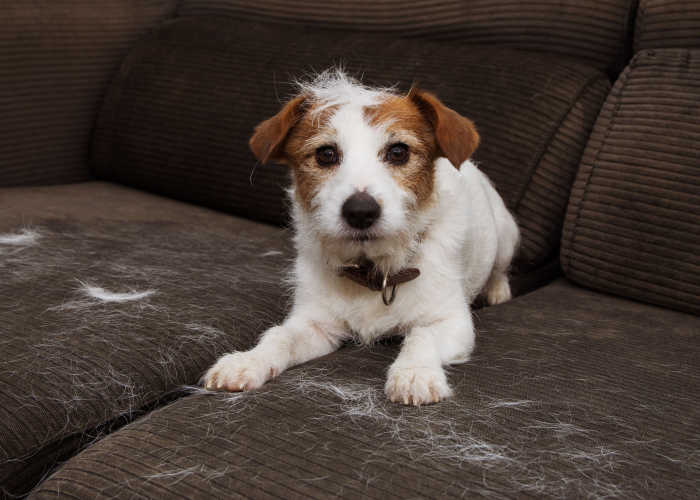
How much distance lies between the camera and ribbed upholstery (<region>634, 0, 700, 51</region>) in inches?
73.1

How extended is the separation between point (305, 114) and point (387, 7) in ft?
3.38

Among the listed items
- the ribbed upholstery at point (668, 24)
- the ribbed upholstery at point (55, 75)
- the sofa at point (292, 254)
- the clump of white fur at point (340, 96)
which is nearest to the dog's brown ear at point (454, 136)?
the clump of white fur at point (340, 96)

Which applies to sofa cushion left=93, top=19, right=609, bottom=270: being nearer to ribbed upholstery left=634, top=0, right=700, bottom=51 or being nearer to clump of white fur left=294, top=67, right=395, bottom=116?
ribbed upholstery left=634, top=0, right=700, bottom=51

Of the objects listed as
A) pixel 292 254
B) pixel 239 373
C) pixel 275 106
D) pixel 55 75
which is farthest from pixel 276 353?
pixel 55 75

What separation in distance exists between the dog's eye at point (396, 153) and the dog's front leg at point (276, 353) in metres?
0.35

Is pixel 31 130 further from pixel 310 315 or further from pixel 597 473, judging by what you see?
pixel 597 473

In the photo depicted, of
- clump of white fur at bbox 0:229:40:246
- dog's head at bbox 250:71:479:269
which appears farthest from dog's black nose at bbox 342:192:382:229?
clump of white fur at bbox 0:229:40:246

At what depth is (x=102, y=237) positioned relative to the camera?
204cm

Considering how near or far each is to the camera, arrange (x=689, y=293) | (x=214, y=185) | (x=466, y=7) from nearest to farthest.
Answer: (x=689, y=293) < (x=466, y=7) < (x=214, y=185)

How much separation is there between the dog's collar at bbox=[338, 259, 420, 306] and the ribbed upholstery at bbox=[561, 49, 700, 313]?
553 millimetres

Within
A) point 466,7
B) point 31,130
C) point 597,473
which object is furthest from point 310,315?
point 31,130

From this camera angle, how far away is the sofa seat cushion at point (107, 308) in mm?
1176

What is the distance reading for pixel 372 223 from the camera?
1.36m

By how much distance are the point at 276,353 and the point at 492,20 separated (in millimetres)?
1316
